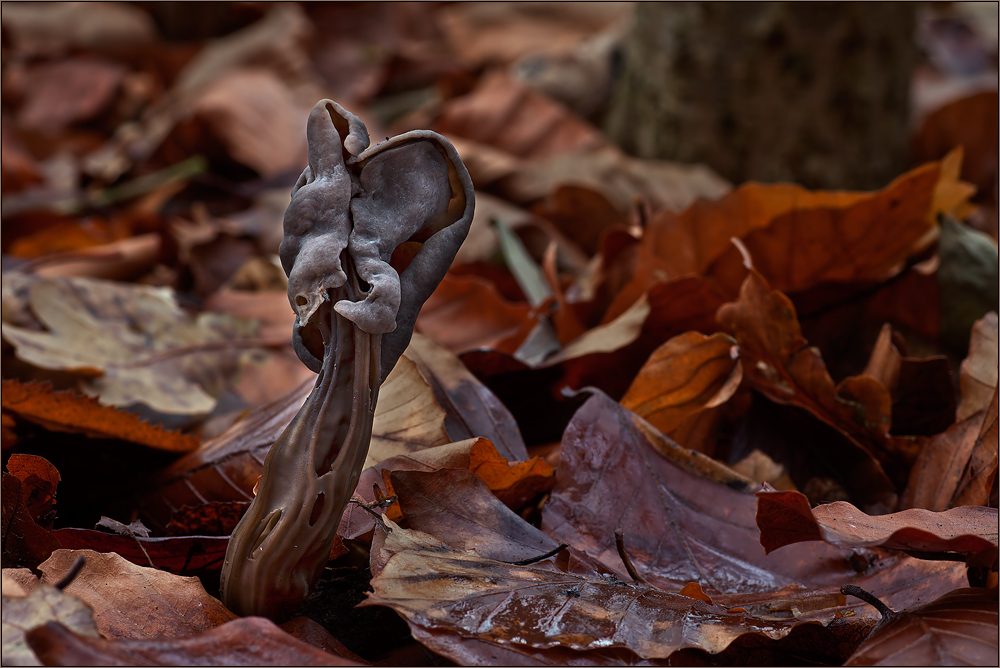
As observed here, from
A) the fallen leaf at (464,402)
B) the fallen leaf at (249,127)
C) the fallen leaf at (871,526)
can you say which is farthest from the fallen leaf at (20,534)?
the fallen leaf at (249,127)

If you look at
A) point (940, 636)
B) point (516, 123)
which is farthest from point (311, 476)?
point (516, 123)

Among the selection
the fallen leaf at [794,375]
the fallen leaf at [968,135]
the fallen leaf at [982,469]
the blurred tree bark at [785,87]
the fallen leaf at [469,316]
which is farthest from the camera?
the fallen leaf at [968,135]

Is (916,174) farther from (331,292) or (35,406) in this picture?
(35,406)

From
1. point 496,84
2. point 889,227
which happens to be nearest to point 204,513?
point 889,227

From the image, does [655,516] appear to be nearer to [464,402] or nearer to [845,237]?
[464,402]

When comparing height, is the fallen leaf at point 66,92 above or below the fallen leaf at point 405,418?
above

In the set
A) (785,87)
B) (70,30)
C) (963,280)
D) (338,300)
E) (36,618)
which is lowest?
(963,280)

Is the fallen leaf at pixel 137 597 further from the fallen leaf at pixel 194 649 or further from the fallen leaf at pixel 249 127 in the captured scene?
the fallen leaf at pixel 249 127
